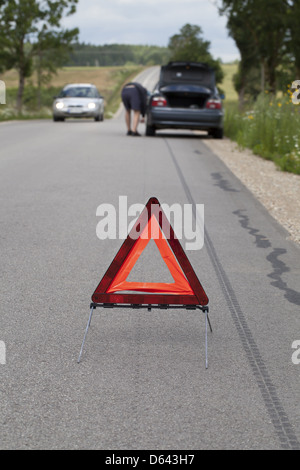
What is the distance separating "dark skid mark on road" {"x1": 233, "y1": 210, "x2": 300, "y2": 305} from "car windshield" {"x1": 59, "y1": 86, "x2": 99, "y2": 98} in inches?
1019

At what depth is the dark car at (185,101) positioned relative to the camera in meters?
22.7

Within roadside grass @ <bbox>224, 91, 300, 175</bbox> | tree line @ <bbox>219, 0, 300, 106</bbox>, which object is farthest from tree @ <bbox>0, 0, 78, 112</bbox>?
roadside grass @ <bbox>224, 91, 300, 175</bbox>

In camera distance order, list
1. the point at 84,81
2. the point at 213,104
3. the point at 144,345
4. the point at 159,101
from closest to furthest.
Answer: the point at 144,345 < the point at 159,101 < the point at 213,104 < the point at 84,81

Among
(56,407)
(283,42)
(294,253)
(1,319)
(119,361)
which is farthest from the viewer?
(283,42)

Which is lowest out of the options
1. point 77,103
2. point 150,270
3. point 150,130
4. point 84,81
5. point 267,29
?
point 84,81

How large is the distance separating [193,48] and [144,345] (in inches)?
4949

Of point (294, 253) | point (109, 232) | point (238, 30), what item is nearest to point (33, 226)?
point (109, 232)

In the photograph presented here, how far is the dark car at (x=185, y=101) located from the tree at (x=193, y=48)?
3211 inches

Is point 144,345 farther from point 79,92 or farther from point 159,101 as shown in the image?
point 79,92

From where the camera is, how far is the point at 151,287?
193 inches

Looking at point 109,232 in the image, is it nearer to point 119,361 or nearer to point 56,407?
point 119,361

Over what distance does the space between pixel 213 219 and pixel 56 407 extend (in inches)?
234

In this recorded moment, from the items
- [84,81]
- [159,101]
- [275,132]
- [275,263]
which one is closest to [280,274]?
[275,263]

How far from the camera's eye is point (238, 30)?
53.9 meters
